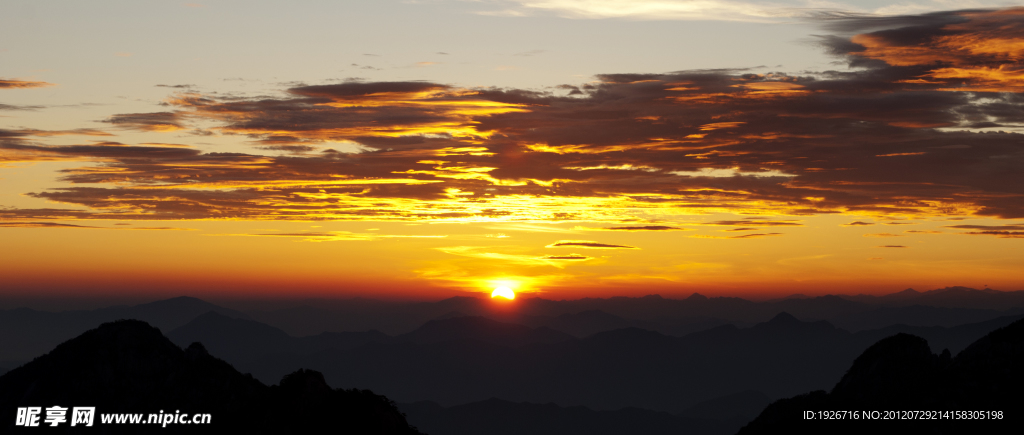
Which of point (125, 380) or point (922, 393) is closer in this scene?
point (922, 393)

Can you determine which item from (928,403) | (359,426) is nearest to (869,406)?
(928,403)

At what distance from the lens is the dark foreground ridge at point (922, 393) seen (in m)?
79.1

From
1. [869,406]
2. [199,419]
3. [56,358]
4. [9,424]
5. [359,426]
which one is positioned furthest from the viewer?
[56,358]

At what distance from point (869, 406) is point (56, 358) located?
13975 cm

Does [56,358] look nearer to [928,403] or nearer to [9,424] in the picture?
[9,424]

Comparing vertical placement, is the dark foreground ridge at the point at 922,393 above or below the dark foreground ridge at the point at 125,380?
below

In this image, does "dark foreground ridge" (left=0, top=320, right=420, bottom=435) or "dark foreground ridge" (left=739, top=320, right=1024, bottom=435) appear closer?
"dark foreground ridge" (left=739, top=320, right=1024, bottom=435)

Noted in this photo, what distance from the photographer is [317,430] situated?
63531 mm

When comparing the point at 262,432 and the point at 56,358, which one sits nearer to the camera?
the point at 262,432

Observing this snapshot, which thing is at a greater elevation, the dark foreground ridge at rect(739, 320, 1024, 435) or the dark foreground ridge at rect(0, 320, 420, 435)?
the dark foreground ridge at rect(0, 320, 420, 435)

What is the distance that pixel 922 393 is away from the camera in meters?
86.4

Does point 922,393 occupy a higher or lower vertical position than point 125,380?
lower

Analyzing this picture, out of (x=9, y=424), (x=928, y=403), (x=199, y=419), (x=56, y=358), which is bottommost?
(x=928, y=403)

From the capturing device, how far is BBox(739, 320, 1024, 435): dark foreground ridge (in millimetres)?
79062
